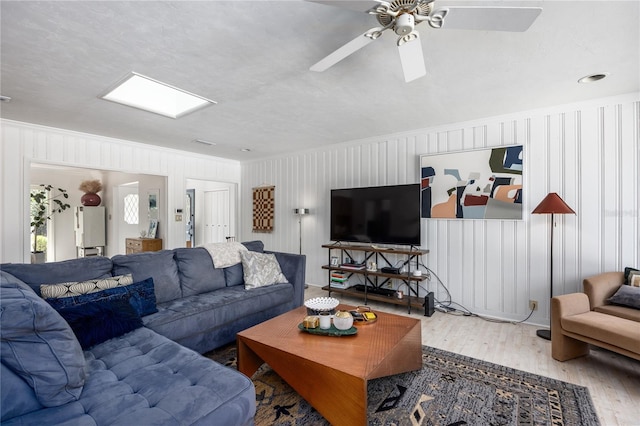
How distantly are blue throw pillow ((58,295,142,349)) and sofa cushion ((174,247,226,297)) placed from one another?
778 millimetres

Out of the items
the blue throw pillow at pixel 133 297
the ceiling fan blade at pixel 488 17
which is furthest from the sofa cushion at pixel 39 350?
the ceiling fan blade at pixel 488 17

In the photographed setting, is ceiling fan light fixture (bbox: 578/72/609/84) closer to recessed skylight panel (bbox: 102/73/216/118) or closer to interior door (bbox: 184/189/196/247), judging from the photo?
recessed skylight panel (bbox: 102/73/216/118)

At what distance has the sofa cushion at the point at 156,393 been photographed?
3.80 ft

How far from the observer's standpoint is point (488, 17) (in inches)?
57.1

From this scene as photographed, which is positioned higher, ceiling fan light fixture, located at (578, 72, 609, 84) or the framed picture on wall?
ceiling fan light fixture, located at (578, 72, 609, 84)

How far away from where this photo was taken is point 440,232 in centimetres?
394

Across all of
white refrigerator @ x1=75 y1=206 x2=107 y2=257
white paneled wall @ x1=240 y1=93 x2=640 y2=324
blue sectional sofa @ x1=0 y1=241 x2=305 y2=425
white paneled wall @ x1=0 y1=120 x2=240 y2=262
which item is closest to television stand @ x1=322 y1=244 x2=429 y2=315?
white paneled wall @ x1=240 y1=93 x2=640 y2=324

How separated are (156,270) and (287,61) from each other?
2.12 m

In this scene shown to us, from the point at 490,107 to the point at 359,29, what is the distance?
2.11 m

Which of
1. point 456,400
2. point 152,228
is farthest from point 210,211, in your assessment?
point 456,400

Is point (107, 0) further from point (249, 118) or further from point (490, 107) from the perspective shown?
point (490, 107)

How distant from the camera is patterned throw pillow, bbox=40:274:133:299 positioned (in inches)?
77.8

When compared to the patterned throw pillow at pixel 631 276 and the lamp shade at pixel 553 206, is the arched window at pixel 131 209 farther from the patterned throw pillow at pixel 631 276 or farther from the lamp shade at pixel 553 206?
the patterned throw pillow at pixel 631 276

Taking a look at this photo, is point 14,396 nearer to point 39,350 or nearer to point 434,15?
point 39,350
